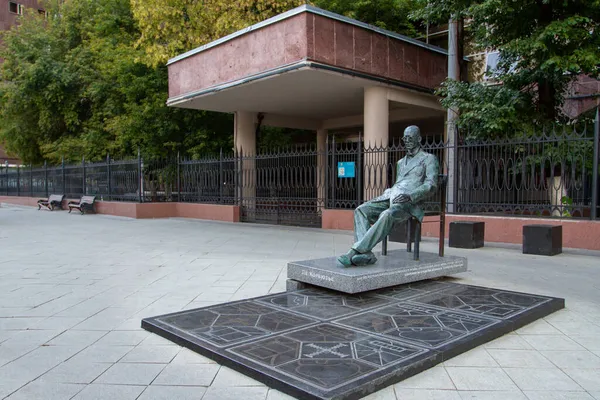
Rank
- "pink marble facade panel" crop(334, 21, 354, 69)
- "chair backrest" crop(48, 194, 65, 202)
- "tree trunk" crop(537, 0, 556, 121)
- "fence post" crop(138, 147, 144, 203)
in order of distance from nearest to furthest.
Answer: "tree trunk" crop(537, 0, 556, 121)
"pink marble facade panel" crop(334, 21, 354, 69)
"fence post" crop(138, 147, 144, 203)
"chair backrest" crop(48, 194, 65, 202)

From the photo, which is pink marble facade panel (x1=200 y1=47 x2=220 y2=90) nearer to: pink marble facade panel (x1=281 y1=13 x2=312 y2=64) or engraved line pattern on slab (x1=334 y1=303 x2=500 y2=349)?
pink marble facade panel (x1=281 y1=13 x2=312 y2=64)

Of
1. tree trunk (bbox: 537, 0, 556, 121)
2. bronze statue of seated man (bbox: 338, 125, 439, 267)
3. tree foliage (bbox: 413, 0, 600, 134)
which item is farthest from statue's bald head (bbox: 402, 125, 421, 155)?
tree trunk (bbox: 537, 0, 556, 121)

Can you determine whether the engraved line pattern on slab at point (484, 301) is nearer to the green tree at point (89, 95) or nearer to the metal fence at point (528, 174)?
the metal fence at point (528, 174)

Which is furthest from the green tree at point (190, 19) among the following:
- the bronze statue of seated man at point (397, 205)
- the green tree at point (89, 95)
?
the bronze statue of seated man at point (397, 205)

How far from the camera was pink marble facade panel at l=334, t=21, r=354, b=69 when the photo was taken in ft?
38.6

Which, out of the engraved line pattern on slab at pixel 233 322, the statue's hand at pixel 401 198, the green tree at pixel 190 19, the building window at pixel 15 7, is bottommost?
the engraved line pattern on slab at pixel 233 322

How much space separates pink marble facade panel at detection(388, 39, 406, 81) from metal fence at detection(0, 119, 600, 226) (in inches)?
78.1

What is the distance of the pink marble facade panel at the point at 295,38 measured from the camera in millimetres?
11242

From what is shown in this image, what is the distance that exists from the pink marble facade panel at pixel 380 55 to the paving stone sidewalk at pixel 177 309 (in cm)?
518

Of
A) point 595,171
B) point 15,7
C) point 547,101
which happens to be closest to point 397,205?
point 595,171

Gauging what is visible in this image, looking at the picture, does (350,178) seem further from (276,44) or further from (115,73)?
(115,73)

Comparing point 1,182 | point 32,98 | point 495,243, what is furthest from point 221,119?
point 1,182

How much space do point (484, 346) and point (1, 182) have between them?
3359 cm

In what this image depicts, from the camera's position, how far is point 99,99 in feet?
75.9
